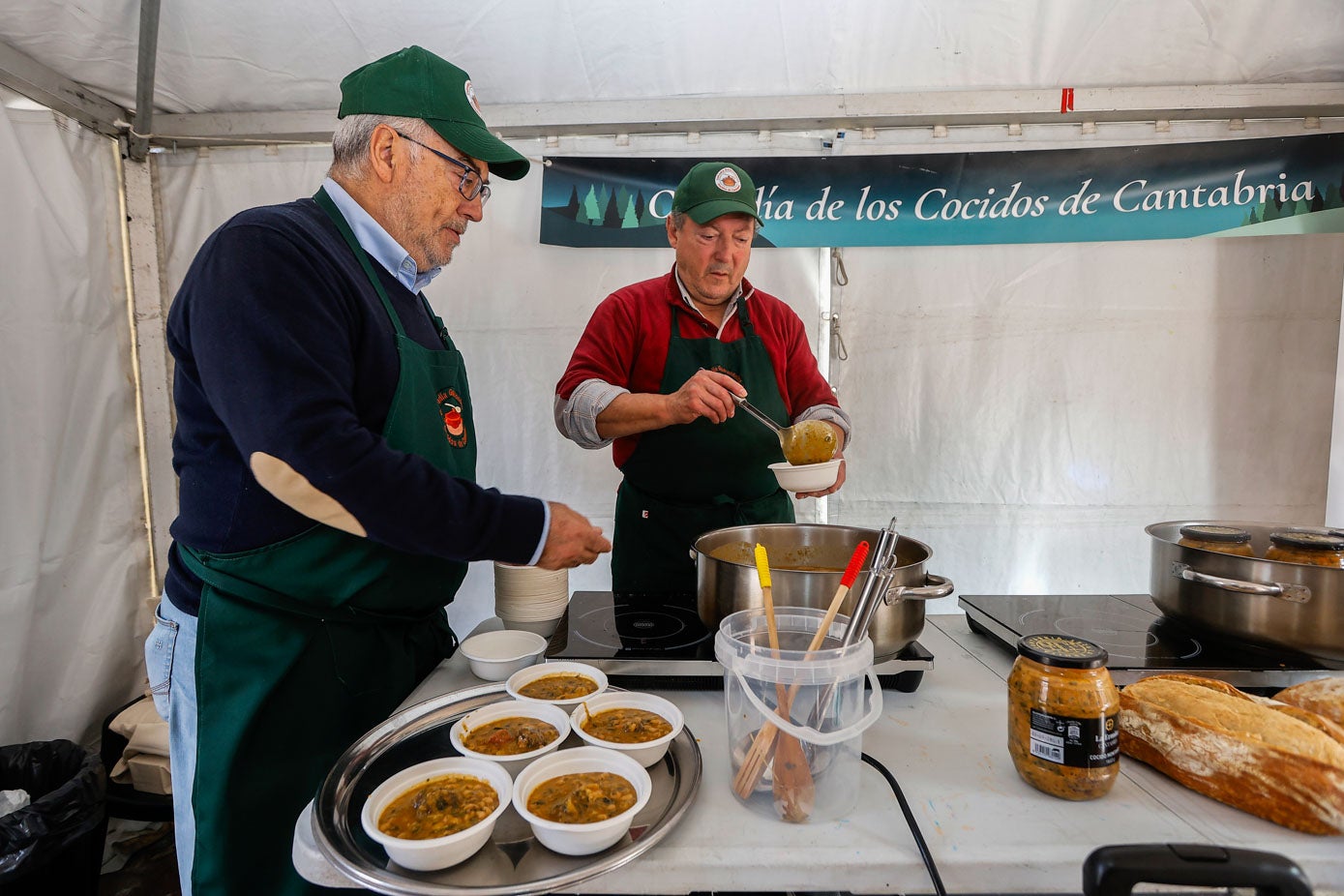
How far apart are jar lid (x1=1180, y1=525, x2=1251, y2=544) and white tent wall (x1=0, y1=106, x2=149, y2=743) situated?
386 cm

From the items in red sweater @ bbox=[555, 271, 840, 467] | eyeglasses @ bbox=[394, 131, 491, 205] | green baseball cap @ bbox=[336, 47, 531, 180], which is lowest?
red sweater @ bbox=[555, 271, 840, 467]

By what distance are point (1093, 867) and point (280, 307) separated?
4.83 feet

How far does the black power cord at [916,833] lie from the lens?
84 cm

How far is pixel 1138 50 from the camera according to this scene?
292 centimetres

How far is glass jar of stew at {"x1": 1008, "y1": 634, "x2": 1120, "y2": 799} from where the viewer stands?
3.08 ft

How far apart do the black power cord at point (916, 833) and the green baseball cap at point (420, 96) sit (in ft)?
5.01

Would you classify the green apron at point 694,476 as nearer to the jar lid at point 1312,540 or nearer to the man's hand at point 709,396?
the man's hand at point 709,396

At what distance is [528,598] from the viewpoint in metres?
1.74

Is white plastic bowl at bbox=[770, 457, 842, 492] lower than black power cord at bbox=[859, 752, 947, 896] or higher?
higher

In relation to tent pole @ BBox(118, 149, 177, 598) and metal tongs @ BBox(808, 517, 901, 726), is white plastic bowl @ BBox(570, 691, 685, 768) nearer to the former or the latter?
metal tongs @ BBox(808, 517, 901, 726)

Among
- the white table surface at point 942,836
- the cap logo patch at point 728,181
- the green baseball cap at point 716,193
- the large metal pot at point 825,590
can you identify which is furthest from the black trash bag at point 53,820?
the cap logo patch at point 728,181

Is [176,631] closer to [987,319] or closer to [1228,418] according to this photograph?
[987,319]

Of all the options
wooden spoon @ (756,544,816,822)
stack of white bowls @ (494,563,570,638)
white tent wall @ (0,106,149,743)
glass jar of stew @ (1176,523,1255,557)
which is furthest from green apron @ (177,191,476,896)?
white tent wall @ (0,106,149,743)

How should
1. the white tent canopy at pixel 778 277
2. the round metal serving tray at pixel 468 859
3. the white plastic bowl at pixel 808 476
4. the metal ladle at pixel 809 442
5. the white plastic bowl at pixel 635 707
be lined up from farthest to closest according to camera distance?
the white tent canopy at pixel 778 277 → the metal ladle at pixel 809 442 → the white plastic bowl at pixel 808 476 → the white plastic bowl at pixel 635 707 → the round metal serving tray at pixel 468 859
